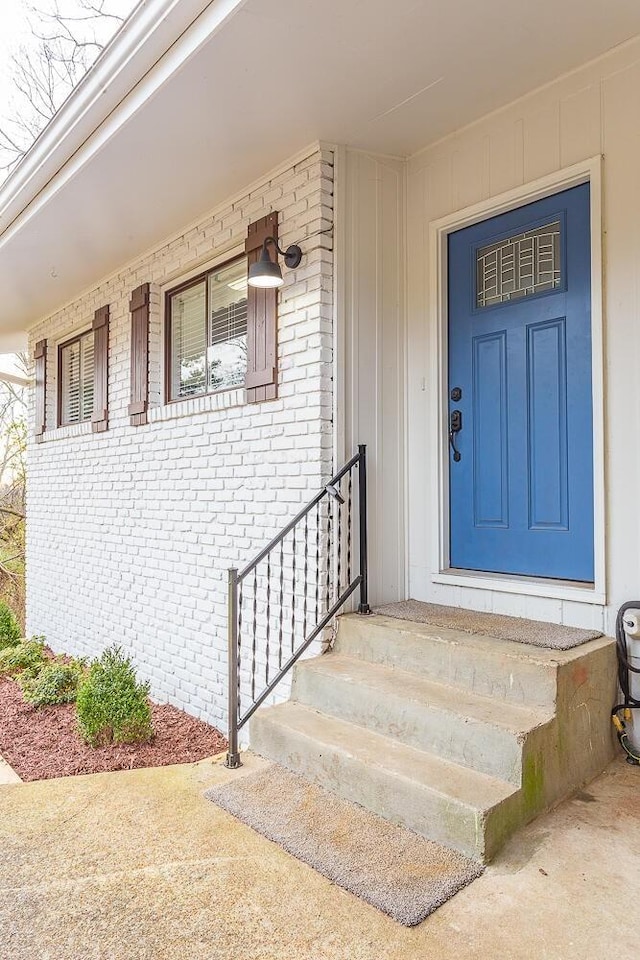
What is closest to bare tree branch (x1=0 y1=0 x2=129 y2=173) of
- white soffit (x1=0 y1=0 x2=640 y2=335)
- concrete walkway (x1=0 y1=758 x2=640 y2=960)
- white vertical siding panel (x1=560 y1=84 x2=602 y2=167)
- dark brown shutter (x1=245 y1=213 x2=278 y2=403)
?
white soffit (x1=0 y1=0 x2=640 y2=335)

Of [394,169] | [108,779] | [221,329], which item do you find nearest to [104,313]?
[221,329]

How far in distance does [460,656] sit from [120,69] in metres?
2.87

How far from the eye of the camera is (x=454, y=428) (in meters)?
3.37

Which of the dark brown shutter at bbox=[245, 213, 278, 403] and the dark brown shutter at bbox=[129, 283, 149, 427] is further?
the dark brown shutter at bbox=[129, 283, 149, 427]

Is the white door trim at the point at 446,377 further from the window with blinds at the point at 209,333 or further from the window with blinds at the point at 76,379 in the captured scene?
the window with blinds at the point at 76,379

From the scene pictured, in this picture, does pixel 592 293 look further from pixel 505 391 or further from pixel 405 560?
pixel 405 560

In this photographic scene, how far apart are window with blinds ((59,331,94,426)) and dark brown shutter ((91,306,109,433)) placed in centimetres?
51

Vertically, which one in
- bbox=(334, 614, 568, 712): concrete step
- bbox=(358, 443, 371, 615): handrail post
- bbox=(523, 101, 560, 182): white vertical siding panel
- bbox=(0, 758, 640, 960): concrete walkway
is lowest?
bbox=(0, 758, 640, 960): concrete walkway

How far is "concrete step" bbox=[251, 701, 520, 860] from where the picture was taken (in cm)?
197

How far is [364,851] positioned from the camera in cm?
202

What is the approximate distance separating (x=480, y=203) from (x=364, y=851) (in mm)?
2857

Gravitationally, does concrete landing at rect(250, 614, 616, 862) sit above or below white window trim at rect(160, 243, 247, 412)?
below

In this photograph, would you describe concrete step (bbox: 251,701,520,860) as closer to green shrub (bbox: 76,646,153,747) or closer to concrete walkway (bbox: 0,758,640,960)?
concrete walkway (bbox: 0,758,640,960)

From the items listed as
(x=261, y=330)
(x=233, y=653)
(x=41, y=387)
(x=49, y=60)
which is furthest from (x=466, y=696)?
(x=49, y=60)
